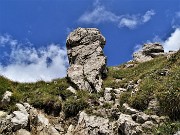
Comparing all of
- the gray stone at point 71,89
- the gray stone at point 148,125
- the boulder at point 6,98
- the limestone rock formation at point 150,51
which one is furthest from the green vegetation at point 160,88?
the limestone rock formation at point 150,51

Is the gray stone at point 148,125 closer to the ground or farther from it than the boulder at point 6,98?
closer to the ground

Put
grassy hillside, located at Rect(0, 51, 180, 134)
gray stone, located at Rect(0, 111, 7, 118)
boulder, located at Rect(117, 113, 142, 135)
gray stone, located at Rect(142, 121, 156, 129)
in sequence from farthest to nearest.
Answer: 1. gray stone, located at Rect(0, 111, 7, 118)
2. grassy hillside, located at Rect(0, 51, 180, 134)
3. gray stone, located at Rect(142, 121, 156, 129)
4. boulder, located at Rect(117, 113, 142, 135)

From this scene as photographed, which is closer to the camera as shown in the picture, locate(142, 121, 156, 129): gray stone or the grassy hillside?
locate(142, 121, 156, 129): gray stone

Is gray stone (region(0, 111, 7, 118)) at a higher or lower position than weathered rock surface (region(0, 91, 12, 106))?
lower

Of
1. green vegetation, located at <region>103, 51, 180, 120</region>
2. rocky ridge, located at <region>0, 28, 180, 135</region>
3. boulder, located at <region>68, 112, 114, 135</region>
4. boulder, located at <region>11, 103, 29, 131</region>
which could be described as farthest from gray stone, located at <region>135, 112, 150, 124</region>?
boulder, located at <region>11, 103, 29, 131</region>

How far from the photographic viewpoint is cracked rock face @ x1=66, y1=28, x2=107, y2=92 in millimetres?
40213

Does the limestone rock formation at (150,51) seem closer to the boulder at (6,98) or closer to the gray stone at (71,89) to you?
the gray stone at (71,89)

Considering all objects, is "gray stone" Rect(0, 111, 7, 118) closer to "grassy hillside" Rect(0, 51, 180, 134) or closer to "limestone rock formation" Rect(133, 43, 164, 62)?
"grassy hillside" Rect(0, 51, 180, 134)

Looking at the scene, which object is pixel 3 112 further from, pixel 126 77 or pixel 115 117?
pixel 126 77

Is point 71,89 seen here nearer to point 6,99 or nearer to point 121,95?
point 121,95

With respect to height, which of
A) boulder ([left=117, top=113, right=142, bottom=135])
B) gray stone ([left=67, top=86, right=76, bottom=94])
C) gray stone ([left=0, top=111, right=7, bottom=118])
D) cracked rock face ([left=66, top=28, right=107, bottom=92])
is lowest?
boulder ([left=117, top=113, right=142, bottom=135])

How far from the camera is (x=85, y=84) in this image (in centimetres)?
3972

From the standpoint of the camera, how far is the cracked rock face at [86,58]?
4021 cm

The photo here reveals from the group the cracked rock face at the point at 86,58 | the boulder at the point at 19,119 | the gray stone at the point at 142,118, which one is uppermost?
the cracked rock face at the point at 86,58
